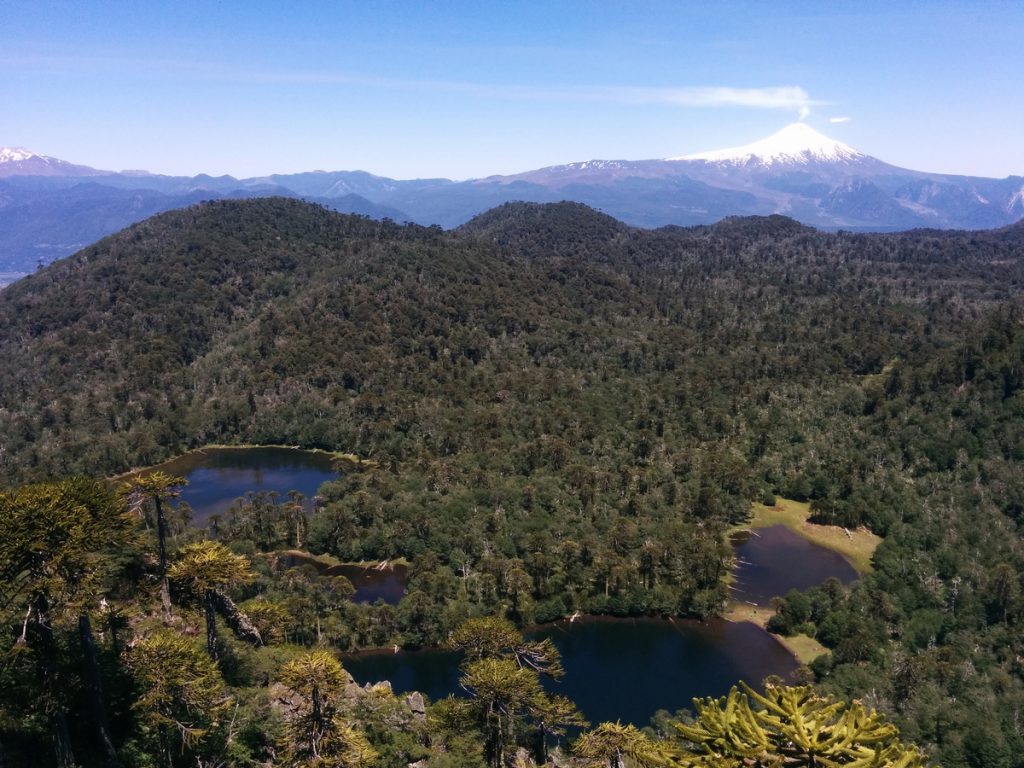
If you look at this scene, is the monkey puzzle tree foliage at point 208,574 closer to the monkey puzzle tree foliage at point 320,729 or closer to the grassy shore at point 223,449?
the monkey puzzle tree foliage at point 320,729

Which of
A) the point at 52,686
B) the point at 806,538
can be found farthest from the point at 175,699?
the point at 806,538

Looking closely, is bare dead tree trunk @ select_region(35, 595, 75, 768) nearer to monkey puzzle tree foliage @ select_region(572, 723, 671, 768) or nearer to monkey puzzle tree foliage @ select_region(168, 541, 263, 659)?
monkey puzzle tree foliage @ select_region(168, 541, 263, 659)

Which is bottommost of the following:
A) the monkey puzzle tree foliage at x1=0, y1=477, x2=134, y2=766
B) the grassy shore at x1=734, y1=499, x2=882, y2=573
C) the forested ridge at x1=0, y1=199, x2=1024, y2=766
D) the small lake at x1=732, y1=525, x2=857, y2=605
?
the small lake at x1=732, y1=525, x2=857, y2=605

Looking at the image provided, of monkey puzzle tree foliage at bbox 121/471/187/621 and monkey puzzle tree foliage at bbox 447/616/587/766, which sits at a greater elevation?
monkey puzzle tree foliage at bbox 121/471/187/621

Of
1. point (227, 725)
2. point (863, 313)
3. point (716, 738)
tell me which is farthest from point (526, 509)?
point (863, 313)

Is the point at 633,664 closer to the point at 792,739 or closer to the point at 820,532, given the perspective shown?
the point at 820,532

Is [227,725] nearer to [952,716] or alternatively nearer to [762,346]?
[952,716]

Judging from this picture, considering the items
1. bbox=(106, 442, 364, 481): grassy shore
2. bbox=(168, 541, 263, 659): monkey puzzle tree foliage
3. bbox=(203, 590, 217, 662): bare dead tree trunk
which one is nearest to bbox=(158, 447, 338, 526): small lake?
bbox=(106, 442, 364, 481): grassy shore
